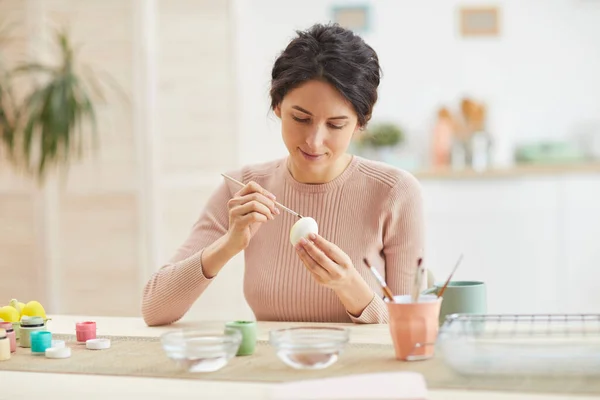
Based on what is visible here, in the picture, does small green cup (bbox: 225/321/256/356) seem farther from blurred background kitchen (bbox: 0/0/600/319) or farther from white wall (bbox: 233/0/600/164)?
white wall (bbox: 233/0/600/164)

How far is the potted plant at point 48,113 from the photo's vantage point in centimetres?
424

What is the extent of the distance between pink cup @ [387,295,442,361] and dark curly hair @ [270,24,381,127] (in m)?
0.75

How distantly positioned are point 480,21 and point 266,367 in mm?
3643

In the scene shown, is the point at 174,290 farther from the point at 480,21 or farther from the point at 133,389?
the point at 480,21

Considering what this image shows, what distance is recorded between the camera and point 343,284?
1.95 metres

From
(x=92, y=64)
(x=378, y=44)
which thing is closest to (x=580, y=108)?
(x=378, y=44)

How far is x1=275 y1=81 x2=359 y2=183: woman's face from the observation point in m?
2.13

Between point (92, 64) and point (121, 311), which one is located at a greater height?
point (92, 64)

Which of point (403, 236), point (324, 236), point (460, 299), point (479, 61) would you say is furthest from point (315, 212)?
point (479, 61)

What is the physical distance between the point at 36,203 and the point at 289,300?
2.72 meters

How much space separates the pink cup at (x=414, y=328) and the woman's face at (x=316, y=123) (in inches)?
27.4

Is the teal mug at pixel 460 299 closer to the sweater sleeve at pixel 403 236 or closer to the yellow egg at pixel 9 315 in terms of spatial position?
the sweater sleeve at pixel 403 236

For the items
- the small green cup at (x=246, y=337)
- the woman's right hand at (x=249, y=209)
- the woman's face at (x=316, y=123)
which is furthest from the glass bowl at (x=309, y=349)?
the woman's face at (x=316, y=123)

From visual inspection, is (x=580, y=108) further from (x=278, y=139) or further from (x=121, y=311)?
(x=121, y=311)
